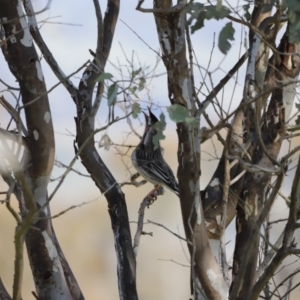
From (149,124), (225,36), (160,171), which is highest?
(149,124)

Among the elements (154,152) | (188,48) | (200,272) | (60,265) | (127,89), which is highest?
(154,152)

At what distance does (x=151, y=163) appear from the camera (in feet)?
18.0

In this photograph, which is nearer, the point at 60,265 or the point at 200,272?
the point at 200,272

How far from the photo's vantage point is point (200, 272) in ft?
9.91

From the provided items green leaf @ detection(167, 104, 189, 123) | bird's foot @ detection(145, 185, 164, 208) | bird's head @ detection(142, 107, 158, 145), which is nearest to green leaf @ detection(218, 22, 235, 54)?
green leaf @ detection(167, 104, 189, 123)

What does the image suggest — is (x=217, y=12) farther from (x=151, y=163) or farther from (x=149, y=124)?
(x=151, y=163)

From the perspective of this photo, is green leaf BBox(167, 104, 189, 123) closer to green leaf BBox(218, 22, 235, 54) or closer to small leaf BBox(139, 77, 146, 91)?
green leaf BBox(218, 22, 235, 54)

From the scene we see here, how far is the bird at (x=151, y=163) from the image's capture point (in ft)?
16.6

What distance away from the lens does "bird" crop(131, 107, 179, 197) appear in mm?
5055

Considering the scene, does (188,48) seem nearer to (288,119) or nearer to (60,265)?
(288,119)

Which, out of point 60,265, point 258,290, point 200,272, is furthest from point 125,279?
point 258,290

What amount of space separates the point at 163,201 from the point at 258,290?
13.6 feet

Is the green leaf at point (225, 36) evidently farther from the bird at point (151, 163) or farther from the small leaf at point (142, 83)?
the bird at point (151, 163)

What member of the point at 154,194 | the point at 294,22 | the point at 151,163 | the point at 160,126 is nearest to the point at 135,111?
the point at 160,126
